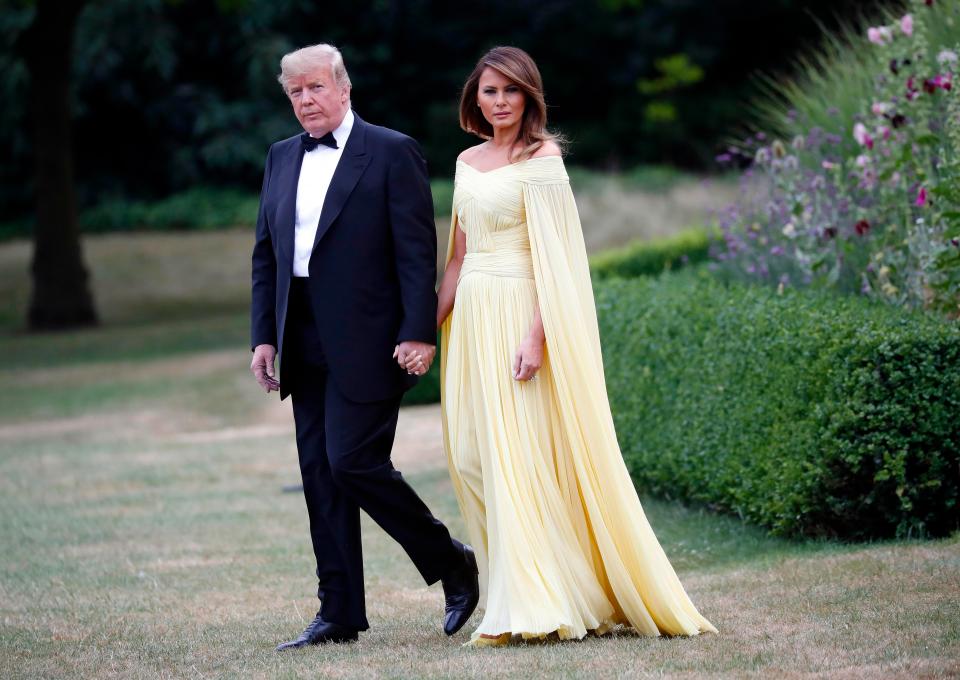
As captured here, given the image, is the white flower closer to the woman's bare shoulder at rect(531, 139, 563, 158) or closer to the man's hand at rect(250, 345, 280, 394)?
the woman's bare shoulder at rect(531, 139, 563, 158)

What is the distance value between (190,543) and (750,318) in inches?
138

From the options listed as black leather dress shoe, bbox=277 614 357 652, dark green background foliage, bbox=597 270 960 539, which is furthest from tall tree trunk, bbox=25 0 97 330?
black leather dress shoe, bbox=277 614 357 652

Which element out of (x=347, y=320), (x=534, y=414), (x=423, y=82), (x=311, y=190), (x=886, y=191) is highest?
(x=423, y=82)

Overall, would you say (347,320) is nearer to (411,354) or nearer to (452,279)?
(411,354)

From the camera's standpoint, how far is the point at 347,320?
5.09m

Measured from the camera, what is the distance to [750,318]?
730cm

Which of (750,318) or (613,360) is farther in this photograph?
(613,360)

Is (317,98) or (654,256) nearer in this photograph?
(317,98)

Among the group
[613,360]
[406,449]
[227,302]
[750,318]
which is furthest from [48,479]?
[227,302]

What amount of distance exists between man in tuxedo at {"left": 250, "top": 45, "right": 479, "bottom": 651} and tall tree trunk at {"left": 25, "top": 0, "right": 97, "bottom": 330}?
64.4 feet

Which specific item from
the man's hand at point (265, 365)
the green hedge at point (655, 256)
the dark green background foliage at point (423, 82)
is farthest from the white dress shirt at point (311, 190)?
the dark green background foliage at point (423, 82)

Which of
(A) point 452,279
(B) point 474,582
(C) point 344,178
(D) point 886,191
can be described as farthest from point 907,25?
(B) point 474,582

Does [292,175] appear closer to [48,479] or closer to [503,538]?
[503,538]

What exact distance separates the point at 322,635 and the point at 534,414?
114 centimetres
